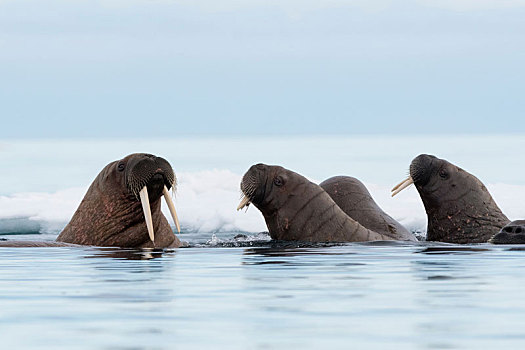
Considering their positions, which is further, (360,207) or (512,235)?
(360,207)

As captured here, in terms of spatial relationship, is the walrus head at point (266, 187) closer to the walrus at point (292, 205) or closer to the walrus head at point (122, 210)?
the walrus at point (292, 205)

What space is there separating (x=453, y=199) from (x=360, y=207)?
1.49 m

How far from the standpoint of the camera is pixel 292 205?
14.5 m

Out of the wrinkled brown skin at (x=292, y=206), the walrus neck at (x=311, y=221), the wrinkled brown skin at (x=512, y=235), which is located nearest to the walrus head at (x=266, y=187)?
the wrinkled brown skin at (x=292, y=206)

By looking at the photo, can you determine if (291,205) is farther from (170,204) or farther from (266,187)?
(170,204)

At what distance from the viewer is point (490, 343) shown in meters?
4.89

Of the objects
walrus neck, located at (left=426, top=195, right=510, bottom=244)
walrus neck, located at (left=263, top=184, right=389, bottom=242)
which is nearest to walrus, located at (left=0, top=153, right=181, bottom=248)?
walrus neck, located at (left=263, top=184, right=389, bottom=242)

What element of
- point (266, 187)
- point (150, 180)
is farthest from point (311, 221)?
point (150, 180)

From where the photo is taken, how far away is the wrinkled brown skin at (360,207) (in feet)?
53.5

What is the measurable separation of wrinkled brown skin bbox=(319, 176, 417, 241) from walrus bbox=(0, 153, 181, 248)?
143 inches

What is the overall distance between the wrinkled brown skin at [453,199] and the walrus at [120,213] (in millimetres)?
4541

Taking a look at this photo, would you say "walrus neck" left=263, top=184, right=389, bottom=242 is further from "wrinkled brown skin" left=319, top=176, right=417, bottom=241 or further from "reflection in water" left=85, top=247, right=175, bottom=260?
"reflection in water" left=85, top=247, right=175, bottom=260

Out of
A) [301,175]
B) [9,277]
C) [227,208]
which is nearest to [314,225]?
[301,175]

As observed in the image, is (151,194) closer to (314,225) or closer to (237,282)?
(314,225)
